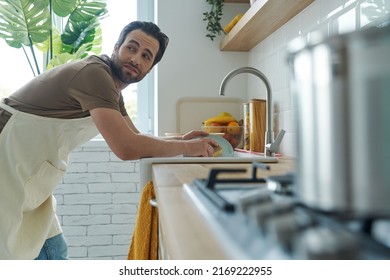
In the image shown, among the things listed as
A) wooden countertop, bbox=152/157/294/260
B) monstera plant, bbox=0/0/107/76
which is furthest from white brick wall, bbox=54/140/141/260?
wooden countertop, bbox=152/157/294/260

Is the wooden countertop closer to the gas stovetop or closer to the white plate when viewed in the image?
the gas stovetop

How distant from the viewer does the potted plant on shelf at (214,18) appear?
1.86m

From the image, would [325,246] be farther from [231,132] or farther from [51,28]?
[51,28]

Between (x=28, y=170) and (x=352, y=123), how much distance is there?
1.02 meters

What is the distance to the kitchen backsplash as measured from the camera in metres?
0.94

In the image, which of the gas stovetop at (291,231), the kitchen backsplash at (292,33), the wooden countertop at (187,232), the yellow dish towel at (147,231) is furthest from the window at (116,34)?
the gas stovetop at (291,231)

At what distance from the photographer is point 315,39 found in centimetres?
29

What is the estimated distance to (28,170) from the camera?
3.76 ft

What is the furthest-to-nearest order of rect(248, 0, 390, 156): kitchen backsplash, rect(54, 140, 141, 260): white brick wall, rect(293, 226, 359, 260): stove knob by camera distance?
1. rect(54, 140, 141, 260): white brick wall
2. rect(248, 0, 390, 156): kitchen backsplash
3. rect(293, 226, 359, 260): stove knob

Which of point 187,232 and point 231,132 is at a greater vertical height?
point 231,132

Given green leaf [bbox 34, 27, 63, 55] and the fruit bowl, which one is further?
green leaf [bbox 34, 27, 63, 55]

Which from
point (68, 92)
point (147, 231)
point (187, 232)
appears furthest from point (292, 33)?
point (187, 232)

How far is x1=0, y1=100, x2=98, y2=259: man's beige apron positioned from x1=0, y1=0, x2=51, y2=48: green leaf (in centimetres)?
76

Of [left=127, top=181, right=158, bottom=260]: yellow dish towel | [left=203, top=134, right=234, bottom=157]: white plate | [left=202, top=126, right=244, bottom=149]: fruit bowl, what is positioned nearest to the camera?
[left=127, top=181, right=158, bottom=260]: yellow dish towel
